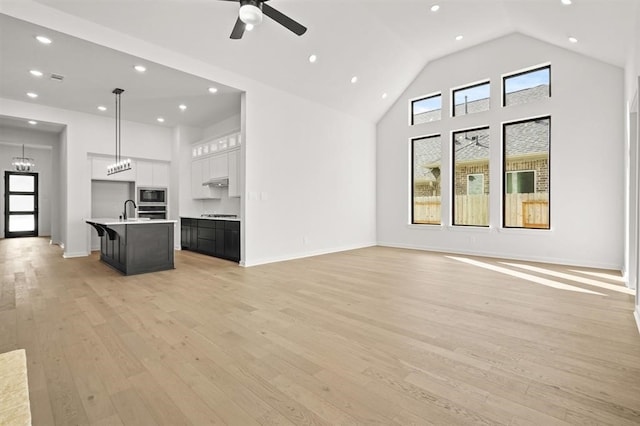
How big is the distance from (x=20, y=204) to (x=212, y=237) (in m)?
8.96

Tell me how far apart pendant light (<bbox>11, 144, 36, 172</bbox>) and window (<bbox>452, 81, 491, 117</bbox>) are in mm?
12538

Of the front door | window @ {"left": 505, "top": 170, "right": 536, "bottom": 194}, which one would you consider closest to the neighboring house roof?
window @ {"left": 505, "top": 170, "right": 536, "bottom": 194}

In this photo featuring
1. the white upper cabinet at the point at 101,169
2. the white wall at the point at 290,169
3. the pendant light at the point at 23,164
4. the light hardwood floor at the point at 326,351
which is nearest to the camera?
the light hardwood floor at the point at 326,351

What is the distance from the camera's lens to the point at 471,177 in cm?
661

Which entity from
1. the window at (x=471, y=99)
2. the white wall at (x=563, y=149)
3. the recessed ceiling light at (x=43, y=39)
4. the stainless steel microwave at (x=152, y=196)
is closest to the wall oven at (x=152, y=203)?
the stainless steel microwave at (x=152, y=196)

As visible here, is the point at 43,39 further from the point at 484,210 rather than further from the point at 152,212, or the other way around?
the point at 484,210

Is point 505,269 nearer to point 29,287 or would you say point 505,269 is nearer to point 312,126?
point 312,126

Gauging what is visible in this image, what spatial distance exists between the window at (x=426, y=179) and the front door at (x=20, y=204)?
12444 mm

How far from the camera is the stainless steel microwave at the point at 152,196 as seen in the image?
755 centimetres

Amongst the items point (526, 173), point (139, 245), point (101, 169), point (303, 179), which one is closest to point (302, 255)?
point (303, 179)

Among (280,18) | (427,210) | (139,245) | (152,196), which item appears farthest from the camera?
(152,196)

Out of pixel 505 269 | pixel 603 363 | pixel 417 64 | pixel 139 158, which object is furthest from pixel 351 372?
pixel 139 158

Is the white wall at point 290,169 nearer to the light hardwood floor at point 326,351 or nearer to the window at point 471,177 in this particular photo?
the light hardwood floor at point 326,351

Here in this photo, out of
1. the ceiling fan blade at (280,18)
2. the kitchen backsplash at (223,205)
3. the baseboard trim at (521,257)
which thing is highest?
the ceiling fan blade at (280,18)
